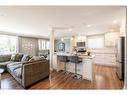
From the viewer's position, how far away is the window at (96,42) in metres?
6.43

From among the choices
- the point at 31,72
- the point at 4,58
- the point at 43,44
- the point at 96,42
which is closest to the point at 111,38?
the point at 96,42

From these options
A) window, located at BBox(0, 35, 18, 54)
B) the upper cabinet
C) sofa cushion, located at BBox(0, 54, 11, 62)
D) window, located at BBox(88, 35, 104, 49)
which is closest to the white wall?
window, located at BBox(0, 35, 18, 54)

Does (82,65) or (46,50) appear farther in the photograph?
(46,50)

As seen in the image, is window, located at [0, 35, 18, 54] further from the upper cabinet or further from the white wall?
the upper cabinet

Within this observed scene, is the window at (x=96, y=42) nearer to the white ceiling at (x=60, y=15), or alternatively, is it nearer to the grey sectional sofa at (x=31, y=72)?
the white ceiling at (x=60, y=15)

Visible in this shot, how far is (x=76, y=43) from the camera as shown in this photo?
24.0ft

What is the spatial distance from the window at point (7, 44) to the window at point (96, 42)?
17.3 feet

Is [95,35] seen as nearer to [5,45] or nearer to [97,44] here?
[97,44]

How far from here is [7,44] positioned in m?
6.20

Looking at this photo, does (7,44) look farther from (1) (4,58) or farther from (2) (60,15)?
(2) (60,15)

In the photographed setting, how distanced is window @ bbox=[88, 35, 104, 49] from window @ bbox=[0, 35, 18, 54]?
5259mm
